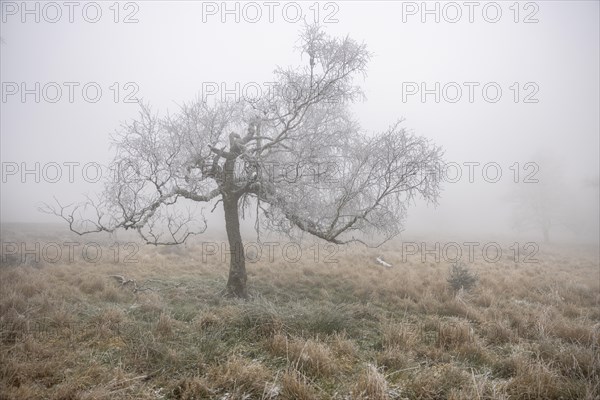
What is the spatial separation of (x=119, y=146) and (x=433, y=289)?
10.5 metres

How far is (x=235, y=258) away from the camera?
30.7ft

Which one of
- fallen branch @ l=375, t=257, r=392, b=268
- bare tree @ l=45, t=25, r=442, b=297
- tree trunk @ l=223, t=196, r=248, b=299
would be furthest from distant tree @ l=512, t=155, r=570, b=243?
tree trunk @ l=223, t=196, r=248, b=299

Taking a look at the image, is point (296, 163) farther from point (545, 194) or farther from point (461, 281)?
point (545, 194)

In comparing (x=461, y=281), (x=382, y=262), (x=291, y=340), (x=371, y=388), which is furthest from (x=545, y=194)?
(x=371, y=388)

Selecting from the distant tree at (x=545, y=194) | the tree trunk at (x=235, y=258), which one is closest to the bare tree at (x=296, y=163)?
the tree trunk at (x=235, y=258)

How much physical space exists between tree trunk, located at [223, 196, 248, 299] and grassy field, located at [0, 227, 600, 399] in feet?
1.82

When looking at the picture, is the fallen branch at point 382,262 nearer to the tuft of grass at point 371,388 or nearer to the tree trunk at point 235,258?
the tree trunk at point 235,258

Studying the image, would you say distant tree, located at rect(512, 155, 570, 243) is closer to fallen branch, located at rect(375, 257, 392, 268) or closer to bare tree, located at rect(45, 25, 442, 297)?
fallen branch, located at rect(375, 257, 392, 268)

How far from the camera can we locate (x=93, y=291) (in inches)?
361

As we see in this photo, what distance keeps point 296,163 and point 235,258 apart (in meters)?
3.61

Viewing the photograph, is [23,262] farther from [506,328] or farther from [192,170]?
[506,328]

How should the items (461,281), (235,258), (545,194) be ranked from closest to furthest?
(235,258) → (461,281) → (545,194)

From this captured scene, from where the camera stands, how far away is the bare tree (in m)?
7.91

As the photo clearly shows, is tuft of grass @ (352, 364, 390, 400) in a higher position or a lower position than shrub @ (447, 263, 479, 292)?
A: higher
